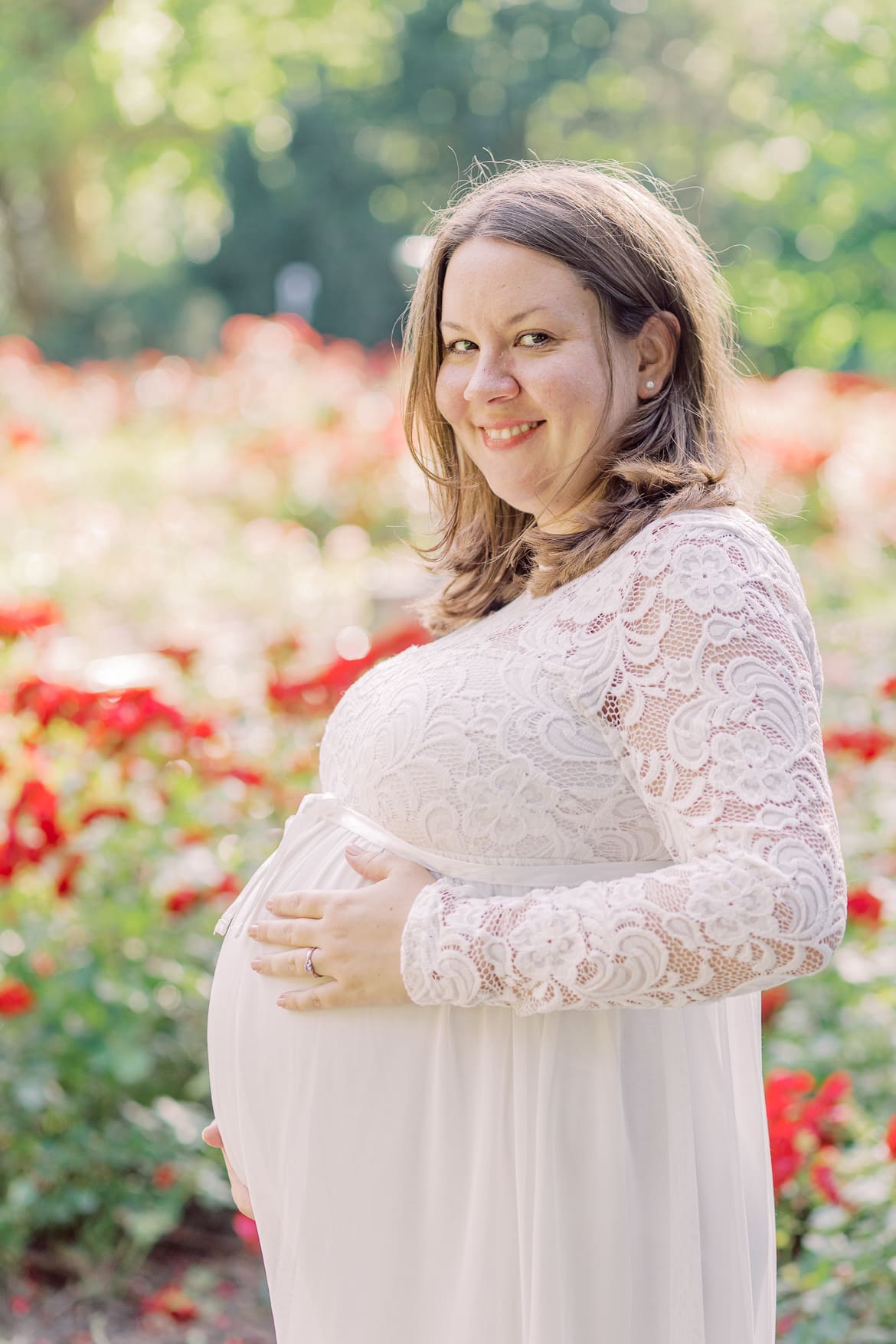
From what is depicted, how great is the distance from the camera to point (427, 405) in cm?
188

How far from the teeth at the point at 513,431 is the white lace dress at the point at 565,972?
0.67 ft

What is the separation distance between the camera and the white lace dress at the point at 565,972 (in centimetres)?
123

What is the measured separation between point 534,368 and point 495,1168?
895 mm

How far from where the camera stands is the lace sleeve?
1.21 m

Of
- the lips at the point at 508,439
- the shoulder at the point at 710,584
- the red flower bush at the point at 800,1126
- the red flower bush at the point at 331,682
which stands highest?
the lips at the point at 508,439

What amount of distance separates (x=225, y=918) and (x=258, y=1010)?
194 millimetres

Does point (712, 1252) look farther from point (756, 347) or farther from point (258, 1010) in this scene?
point (756, 347)

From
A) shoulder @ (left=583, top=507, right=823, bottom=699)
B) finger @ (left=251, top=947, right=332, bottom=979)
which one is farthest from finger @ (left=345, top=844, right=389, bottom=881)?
shoulder @ (left=583, top=507, right=823, bottom=699)

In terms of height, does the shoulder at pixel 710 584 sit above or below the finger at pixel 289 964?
above

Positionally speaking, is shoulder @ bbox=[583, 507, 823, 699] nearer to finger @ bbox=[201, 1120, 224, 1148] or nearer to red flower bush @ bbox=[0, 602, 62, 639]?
finger @ bbox=[201, 1120, 224, 1148]

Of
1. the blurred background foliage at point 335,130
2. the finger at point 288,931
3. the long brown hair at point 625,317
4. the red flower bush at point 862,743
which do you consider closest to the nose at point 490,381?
the long brown hair at point 625,317

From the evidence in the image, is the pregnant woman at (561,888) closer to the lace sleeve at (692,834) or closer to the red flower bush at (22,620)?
the lace sleeve at (692,834)

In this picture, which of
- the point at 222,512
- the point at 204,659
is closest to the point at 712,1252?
the point at 204,659

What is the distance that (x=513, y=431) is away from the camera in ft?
5.20
